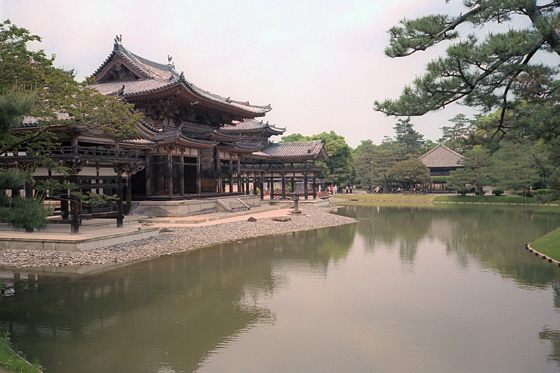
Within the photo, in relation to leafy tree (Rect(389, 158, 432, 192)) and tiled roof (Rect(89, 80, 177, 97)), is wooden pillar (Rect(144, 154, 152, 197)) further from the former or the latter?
leafy tree (Rect(389, 158, 432, 192))

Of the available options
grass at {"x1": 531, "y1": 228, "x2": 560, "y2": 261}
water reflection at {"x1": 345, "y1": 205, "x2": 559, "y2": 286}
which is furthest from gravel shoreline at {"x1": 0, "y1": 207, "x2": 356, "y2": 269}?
grass at {"x1": 531, "y1": 228, "x2": 560, "y2": 261}

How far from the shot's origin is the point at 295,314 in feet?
29.8

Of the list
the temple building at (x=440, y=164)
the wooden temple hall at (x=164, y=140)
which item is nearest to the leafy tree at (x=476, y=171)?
the temple building at (x=440, y=164)

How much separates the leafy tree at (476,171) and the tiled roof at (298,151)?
57.4ft

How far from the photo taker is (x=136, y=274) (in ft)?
40.5

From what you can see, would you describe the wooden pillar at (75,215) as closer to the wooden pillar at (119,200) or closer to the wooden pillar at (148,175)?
the wooden pillar at (119,200)

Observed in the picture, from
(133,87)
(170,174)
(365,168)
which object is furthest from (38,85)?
(365,168)

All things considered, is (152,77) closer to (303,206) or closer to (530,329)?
(303,206)

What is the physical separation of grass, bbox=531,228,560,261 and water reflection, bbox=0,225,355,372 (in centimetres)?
881

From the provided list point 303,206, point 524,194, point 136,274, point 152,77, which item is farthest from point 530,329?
point 524,194

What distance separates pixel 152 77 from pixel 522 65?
928 inches

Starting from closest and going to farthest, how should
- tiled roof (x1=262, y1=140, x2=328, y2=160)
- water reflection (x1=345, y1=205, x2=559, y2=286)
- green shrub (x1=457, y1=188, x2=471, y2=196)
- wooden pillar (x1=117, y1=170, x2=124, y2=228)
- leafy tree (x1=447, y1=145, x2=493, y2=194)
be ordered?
water reflection (x1=345, y1=205, x2=559, y2=286) < wooden pillar (x1=117, y1=170, x2=124, y2=228) < tiled roof (x1=262, y1=140, x2=328, y2=160) < leafy tree (x1=447, y1=145, x2=493, y2=194) < green shrub (x1=457, y1=188, x2=471, y2=196)

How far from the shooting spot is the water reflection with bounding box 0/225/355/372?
6.92 meters

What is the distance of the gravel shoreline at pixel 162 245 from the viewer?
1299 centimetres
